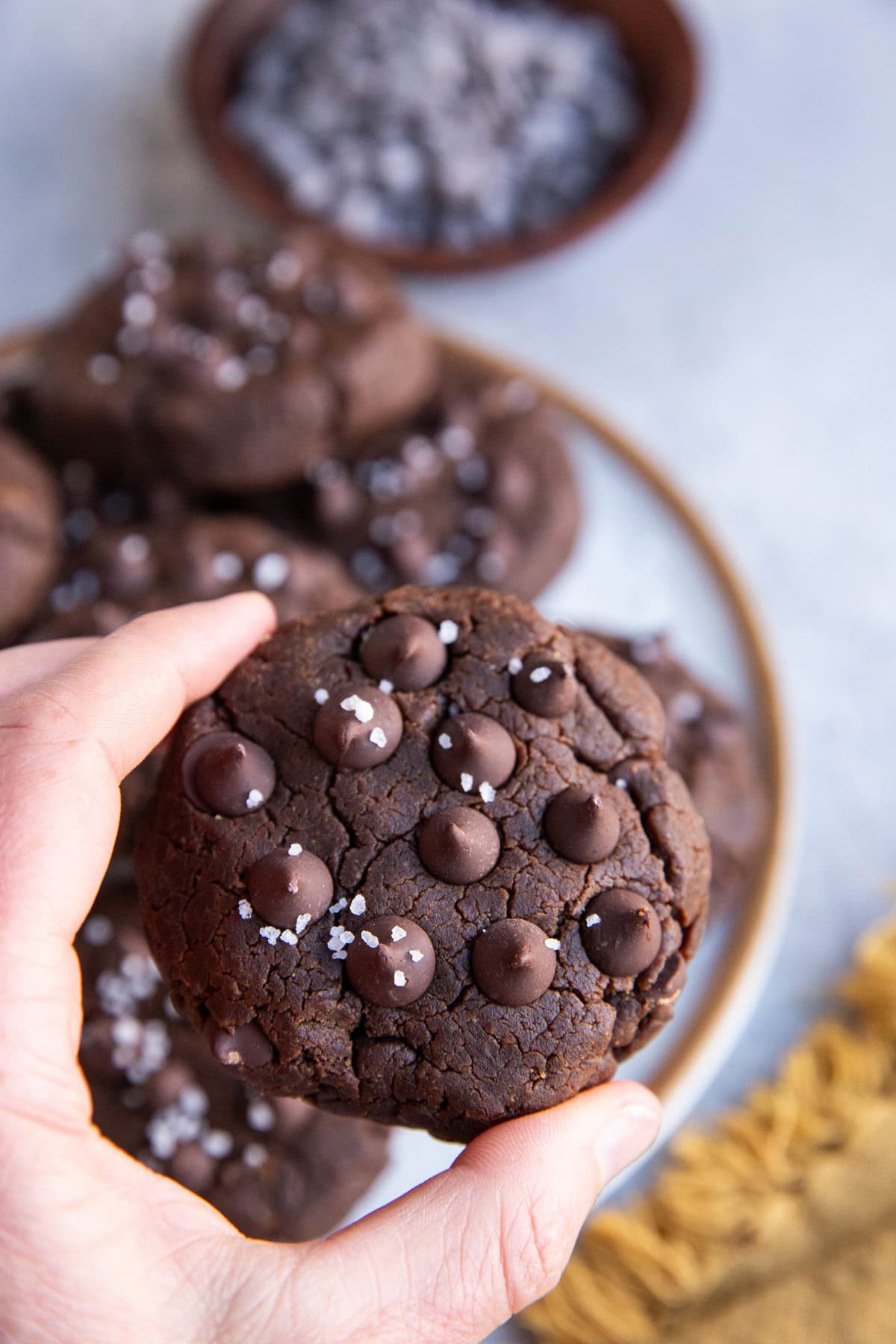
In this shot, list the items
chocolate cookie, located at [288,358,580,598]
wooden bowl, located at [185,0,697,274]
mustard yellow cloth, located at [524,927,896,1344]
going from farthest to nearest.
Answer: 1. wooden bowl, located at [185,0,697,274]
2. chocolate cookie, located at [288,358,580,598]
3. mustard yellow cloth, located at [524,927,896,1344]

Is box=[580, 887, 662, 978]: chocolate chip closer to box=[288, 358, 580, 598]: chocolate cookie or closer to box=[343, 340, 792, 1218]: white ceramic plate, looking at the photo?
box=[343, 340, 792, 1218]: white ceramic plate

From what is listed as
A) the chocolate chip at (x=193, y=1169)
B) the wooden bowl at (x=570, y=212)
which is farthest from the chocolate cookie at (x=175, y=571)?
the wooden bowl at (x=570, y=212)

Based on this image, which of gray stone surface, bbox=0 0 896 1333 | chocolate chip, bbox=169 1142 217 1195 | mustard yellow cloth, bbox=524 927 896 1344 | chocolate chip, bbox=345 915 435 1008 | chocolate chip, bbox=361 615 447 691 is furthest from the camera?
gray stone surface, bbox=0 0 896 1333

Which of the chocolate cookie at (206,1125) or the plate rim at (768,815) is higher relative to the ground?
the plate rim at (768,815)

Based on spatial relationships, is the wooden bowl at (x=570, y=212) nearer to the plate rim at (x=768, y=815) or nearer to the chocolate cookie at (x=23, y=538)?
the plate rim at (x=768, y=815)

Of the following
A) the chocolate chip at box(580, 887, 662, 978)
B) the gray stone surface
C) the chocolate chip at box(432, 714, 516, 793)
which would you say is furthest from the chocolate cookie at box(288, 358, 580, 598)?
the chocolate chip at box(580, 887, 662, 978)

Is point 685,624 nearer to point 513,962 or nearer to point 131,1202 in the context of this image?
point 513,962

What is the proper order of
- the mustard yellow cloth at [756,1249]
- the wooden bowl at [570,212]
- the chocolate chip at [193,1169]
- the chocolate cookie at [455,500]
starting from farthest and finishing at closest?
the wooden bowl at [570,212] < the chocolate cookie at [455,500] < the mustard yellow cloth at [756,1249] < the chocolate chip at [193,1169]

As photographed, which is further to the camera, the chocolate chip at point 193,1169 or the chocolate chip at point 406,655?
the chocolate chip at point 193,1169

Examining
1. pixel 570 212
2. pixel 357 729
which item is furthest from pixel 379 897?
pixel 570 212

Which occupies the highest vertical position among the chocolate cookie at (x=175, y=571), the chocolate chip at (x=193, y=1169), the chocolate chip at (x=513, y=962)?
the chocolate chip at (x=513, y=962)
